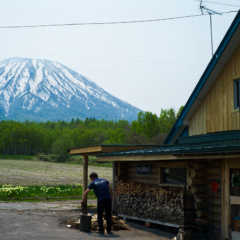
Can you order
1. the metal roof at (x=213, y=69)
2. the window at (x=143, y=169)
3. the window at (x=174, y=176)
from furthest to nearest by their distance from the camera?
the window at (x=143, y=169) → the window at (x=174, y=176) → the metal roof at (x=213, y=69)

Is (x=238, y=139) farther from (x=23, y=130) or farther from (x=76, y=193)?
(x=23, y=130)

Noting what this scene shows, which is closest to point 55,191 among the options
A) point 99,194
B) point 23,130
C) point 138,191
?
point 138,191

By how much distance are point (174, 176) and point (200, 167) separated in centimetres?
208

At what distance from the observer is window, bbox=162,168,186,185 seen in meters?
15.8

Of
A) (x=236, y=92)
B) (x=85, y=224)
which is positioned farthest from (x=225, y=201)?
(x=85, y=224)

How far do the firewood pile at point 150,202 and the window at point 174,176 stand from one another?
0.26 metres

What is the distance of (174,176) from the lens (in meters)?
16.3

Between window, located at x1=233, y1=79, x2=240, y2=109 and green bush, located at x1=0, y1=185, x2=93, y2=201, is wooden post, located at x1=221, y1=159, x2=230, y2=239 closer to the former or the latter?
window, located at x1=233, y1=79, x2=240, y2=109

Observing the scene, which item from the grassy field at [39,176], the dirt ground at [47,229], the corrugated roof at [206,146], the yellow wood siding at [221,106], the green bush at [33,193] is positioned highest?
the yellow wood siding at [221,106]

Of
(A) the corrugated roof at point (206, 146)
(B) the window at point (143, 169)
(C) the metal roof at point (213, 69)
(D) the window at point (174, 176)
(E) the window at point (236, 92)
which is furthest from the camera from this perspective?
(B) the window at point (143, 169)

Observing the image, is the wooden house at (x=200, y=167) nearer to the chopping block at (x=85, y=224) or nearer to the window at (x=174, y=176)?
the window at (x=174, y=176)

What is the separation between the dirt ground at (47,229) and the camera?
44.0ft

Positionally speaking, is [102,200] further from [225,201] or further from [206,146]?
[225,201]

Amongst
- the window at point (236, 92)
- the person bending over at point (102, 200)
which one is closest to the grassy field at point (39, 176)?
the person bending over at point (102, 200)
